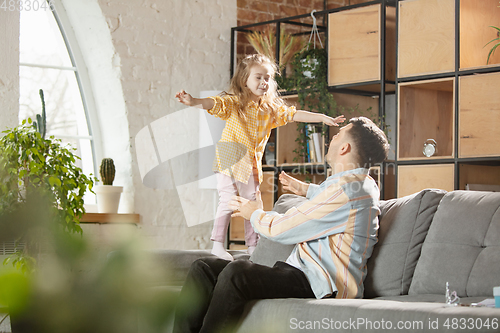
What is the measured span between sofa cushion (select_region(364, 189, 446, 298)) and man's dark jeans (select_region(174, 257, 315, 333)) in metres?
0.28

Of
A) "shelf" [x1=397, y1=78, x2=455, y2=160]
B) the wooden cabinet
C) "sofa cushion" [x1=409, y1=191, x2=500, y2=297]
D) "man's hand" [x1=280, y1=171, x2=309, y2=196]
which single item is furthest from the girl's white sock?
the wooden cabinet

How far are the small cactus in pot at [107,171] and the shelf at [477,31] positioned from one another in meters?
2.32

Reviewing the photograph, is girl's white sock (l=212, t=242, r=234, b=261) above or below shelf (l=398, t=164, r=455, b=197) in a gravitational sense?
below

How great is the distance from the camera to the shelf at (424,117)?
3.70m

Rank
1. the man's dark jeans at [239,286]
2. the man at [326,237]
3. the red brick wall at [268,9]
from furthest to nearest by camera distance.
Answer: the red brick wall at [268,9] → the man at [326,237] → the man's dark jeans at [239,286]

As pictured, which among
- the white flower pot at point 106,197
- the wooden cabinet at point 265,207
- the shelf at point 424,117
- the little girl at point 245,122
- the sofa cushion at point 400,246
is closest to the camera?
the sofa cushion at point 400,246

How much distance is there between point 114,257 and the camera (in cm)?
37

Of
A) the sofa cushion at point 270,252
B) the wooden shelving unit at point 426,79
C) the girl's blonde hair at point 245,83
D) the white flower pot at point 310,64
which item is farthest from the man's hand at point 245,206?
the white flower pot at point 310,64

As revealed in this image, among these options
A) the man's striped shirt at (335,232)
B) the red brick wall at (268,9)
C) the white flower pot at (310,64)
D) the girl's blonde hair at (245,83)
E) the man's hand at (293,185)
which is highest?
the red brick wall at (268,9)

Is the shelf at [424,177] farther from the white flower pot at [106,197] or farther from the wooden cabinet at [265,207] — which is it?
the white flower pot at [106,197]

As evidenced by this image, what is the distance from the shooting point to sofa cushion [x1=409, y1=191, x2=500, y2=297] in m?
1.76

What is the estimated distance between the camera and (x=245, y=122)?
333cm

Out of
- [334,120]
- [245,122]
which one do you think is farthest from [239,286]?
[245,122]

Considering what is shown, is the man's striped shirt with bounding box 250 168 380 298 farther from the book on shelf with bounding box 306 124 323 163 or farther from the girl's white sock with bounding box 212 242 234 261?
the book on shelf with bounding box 306 124 323 163
